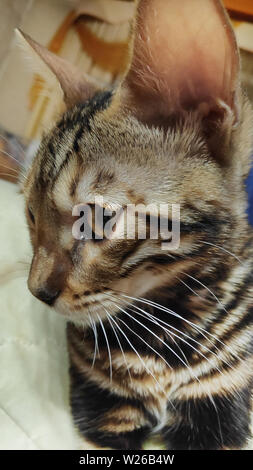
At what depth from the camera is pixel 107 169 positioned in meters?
0.51

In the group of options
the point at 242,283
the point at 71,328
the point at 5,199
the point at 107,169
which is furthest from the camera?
the point at 5,199

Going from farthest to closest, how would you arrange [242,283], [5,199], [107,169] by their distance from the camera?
[5,199]
[242,283]
[107,169]

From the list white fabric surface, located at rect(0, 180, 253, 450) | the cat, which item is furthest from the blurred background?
the cat

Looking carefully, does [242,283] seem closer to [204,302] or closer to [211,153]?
[204,302]

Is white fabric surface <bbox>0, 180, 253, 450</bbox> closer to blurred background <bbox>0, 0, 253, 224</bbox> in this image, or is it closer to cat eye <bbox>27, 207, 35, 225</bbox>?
cat eye <bbox>27, 207, 35, 225</bbox>

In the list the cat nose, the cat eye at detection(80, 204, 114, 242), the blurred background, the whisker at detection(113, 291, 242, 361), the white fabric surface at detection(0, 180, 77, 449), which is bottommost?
the white fabric surface at detection(0, 180, 77, 449)

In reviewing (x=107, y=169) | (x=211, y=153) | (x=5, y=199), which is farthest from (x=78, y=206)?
(x=5, y=199)

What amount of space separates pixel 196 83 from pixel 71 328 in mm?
414

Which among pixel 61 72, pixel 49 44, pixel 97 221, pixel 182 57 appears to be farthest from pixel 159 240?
pixel 49 44

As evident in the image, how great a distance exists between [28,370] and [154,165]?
390 mm

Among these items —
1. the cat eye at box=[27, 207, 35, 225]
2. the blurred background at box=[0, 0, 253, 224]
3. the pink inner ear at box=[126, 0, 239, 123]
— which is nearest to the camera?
the pink inner ear at box=[126, 0, 239, 123]

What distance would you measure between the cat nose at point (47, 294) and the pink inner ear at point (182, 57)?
0.24 meters

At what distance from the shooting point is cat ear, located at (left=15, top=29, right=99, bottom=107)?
641 millimetres

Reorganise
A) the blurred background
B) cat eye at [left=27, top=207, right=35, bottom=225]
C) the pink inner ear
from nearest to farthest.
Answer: the pink inner ear < cat eye at [left=27, top=207, right=35, bottom=225] < the blurred background
